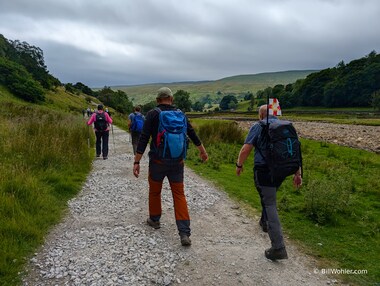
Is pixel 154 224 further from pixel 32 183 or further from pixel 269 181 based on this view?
pixel 32 183

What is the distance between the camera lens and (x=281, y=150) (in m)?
4.50

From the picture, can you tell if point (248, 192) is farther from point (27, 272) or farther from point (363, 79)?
point (363, 79)

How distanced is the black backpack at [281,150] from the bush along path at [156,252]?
1.43 meters

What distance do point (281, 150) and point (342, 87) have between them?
95984 millimetres

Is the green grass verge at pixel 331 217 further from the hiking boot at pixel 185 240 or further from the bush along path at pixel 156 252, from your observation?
the hiking boot at pixel 185 240

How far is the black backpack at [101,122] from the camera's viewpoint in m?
13.0

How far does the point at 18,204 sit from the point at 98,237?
171 cm

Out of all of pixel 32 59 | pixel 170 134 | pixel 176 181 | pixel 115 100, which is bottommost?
pixel 176 181

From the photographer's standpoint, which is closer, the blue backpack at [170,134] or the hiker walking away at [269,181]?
the hiker walking away at [269,181]

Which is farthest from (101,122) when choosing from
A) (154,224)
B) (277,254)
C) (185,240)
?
(277,254)

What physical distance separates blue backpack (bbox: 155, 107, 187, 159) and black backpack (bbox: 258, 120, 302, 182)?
4.70ft

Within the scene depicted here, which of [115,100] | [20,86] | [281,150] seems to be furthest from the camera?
[115,100]

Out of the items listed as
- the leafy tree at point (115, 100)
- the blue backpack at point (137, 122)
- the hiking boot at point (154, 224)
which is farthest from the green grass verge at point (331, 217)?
the leafy tree at point (115, 100)

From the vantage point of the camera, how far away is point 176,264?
4.55m
